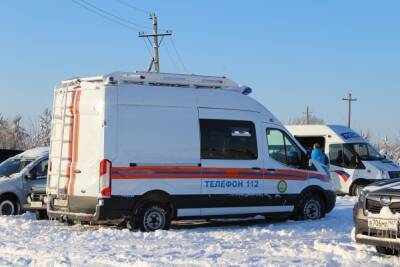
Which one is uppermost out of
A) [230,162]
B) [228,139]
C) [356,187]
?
[228,139]

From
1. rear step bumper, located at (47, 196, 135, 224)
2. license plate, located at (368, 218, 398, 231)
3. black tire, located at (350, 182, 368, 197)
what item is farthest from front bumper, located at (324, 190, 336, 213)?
black tire, located at (350, 182, 368, 197)

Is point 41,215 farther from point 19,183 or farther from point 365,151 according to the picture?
point 365,151

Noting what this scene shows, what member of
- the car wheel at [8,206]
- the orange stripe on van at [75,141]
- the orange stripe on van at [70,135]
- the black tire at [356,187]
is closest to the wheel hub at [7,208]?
the car wheel at [8,206]

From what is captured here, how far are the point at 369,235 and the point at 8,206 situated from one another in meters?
10.1

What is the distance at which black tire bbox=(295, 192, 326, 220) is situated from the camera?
1440cm

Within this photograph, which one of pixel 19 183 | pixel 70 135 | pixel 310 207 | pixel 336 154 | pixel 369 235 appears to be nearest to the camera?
pixel 369 235

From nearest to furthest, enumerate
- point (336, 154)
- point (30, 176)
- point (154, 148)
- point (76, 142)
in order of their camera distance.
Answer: point (154, 148), point (76, 142), point (30, 176), point (336, 154)

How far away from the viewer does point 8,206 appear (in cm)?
1631

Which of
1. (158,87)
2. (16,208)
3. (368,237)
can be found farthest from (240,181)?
(16,208)

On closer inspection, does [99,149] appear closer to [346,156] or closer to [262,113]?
[262,113]

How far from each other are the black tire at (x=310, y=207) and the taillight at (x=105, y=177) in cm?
443

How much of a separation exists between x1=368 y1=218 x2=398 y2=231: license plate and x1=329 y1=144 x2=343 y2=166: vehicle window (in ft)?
43.7

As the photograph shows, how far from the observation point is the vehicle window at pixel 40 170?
16641mm

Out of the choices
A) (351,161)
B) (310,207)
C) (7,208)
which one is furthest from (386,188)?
(351,161)
